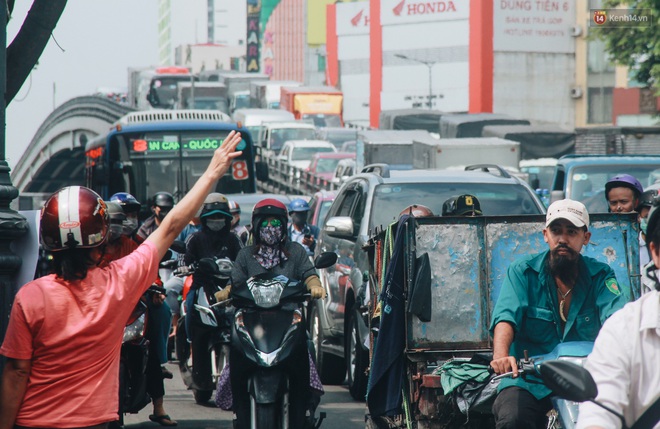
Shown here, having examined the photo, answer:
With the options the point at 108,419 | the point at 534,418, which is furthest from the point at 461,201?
the point at 108,419

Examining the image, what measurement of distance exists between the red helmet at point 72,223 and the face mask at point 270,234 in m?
3.90

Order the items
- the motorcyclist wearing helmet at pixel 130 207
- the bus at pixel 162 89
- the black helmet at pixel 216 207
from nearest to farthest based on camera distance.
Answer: the motorcyclist wearing helmet at pixel 130 207, the black helmet at pixel 216 207, the bus at pixel 162 89

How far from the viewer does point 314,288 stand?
8086 mm

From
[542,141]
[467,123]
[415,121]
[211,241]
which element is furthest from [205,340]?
[415,121]

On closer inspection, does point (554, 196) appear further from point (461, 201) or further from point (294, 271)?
point (294, 271)

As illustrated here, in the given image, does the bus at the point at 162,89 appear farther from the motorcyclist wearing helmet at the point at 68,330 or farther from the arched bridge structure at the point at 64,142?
the motorcyclist wearing helmet at the point at 68,330

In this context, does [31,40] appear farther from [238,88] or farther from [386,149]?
[238,88]

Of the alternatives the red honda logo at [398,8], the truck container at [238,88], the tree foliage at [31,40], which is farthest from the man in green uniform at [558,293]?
the red honda logo at [398,8]

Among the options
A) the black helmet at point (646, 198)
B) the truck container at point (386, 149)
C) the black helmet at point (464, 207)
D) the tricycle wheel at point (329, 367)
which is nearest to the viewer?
the black helmet at point (464, 207)

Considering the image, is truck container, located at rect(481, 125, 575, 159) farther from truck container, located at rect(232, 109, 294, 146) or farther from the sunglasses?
the sunglasses

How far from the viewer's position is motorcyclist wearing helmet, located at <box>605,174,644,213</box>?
9914 mm

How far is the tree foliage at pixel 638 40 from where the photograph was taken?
31000 millimetres

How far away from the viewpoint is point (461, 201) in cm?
934

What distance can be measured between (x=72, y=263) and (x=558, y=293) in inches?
103
